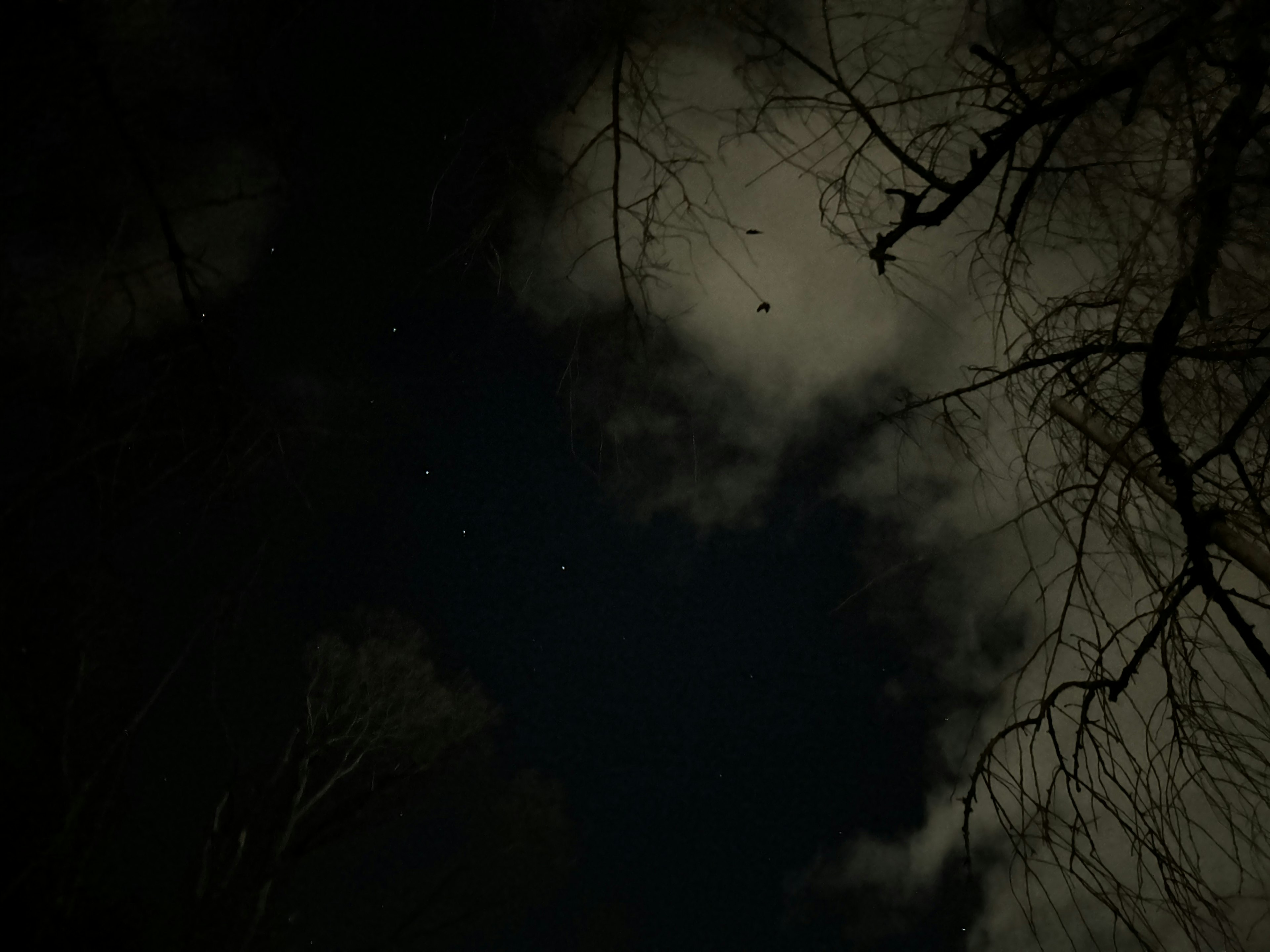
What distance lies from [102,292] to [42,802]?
153cm

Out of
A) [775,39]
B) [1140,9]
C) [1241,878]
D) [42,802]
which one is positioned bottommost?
[42,802]

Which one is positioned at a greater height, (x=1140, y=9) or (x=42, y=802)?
(x=1140, y=9)

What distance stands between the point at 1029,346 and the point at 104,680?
2.70m

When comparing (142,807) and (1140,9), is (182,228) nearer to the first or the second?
(142,807)

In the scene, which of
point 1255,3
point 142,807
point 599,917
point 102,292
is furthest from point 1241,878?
point 102,292

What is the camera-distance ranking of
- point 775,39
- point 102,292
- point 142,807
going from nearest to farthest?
point 775,39 < point 102,292 < point 142,807

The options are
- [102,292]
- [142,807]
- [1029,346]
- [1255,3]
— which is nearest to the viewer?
[1255,3]

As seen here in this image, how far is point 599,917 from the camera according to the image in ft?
8.61

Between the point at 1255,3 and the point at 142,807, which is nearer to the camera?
the point at 1255,3

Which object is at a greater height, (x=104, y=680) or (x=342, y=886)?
(x=104, y=680)

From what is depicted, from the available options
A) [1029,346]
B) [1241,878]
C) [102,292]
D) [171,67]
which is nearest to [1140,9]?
[1029,346]

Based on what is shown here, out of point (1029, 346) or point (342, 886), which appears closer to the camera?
point (1029, 346)

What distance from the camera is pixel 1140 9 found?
1.38 metres

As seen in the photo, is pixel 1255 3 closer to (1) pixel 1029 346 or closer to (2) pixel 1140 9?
(2) pixel 1140 9
